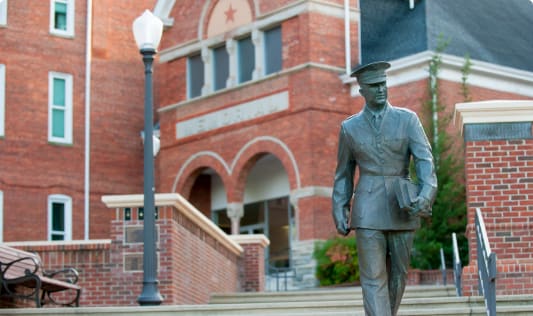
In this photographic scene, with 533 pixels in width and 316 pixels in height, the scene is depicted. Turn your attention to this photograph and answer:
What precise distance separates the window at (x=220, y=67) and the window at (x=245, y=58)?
570 millimetres

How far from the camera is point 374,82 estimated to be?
9.37m

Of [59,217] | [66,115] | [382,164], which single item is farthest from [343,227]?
[66,115]

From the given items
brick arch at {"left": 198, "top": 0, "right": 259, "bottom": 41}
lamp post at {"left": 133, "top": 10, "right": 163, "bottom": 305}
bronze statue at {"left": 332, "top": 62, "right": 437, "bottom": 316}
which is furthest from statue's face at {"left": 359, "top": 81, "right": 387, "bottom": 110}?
brick arch at {"left": 198, "top": 0, "right": 259, "bottom": 41}

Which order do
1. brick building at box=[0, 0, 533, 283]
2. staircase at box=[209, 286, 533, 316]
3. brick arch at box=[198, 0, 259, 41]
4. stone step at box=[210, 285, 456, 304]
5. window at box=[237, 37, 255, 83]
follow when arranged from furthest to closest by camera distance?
brick arch at box=[198, 0, 259, 41] < window at box=[237, 37, 255, 83] < brick building at box=[0, 0, 533, 283] < stone step at box=[210, 285, 456, 304] < staircase at box=[209, 286, 533, 316]

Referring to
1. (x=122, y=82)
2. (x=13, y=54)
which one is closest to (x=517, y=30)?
(x=122, y=82)

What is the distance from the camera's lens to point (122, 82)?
120 feet

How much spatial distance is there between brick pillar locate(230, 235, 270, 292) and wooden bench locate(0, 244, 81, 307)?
547cm

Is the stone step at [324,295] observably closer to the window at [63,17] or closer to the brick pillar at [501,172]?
the brick pillar at [501,172]

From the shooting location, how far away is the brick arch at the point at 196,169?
3316 cm

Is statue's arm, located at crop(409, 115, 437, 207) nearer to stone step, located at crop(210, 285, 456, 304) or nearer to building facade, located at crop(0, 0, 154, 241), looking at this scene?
stone step, located at crop(210, 285, 456, 304)

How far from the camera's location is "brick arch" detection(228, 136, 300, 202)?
3105 centimetres

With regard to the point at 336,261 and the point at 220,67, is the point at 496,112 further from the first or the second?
the point at 220,67

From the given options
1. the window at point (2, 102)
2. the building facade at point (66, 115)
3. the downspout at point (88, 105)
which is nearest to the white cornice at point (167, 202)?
the building facade at point (66, 115)

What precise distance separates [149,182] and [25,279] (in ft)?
6.74
